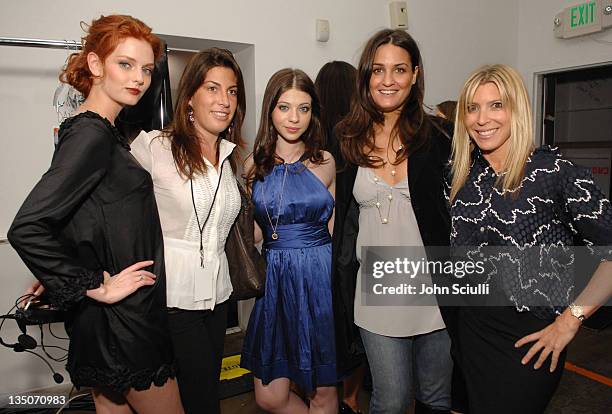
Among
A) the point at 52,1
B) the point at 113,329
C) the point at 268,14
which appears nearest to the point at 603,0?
the point at 268,14

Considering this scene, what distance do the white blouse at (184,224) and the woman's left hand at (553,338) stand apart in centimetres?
113

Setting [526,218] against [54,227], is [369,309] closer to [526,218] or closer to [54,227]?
[526,218]

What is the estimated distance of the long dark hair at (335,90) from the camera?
2.67m

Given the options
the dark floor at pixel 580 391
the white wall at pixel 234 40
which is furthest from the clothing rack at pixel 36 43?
the dark floor at pixel 580 391

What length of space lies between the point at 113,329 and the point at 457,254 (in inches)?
46.3

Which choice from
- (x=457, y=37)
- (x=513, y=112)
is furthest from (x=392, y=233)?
(x=457, y=37)

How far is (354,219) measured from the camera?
2043 mm

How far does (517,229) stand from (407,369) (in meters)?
0.75

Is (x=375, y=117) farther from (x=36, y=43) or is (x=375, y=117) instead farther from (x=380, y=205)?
(x=36, y=43)

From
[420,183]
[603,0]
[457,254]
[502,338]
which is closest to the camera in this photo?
[502,338]

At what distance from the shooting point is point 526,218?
150cm

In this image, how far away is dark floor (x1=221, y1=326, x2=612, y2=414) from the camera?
2980 mm

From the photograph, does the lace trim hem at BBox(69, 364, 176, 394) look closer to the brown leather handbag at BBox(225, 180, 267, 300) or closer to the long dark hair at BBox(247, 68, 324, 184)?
the brown leather handbag at BBox(225, 180, 267, 300)

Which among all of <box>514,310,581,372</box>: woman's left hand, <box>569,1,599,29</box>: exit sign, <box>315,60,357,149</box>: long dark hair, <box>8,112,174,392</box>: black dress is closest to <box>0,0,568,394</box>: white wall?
<box>569,1,599,29</box>: exit sign
